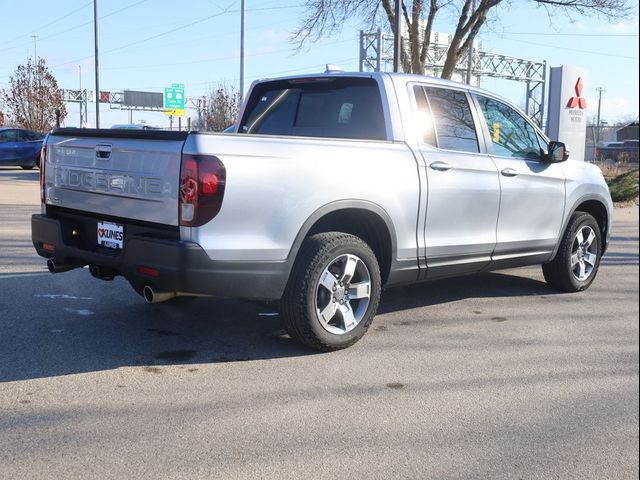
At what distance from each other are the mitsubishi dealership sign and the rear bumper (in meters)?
15.4

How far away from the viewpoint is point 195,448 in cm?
331

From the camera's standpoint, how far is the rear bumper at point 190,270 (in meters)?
4.09

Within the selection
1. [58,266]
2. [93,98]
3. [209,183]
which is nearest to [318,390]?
[209,183]

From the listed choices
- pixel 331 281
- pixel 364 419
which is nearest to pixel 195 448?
pixel 364 419

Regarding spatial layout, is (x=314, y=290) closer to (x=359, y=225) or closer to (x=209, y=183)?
(x=359, y=225)

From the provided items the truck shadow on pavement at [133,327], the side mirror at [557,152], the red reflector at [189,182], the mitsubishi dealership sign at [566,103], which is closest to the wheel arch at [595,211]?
the side mirror at [557,152]

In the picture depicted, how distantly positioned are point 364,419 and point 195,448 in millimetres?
928

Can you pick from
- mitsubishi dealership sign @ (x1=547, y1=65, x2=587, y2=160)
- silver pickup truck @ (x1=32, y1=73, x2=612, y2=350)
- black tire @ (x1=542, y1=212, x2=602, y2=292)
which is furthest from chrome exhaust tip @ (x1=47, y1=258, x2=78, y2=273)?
mitsubishi dealership sign @ (x1=547, y1=65, x2=587, y2=160)

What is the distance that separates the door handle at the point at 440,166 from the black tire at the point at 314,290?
0.87 m

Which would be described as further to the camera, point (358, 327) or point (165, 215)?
point (358, 327)

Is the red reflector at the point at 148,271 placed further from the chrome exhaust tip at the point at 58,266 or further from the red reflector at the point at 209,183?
the chrome exhaust tip at the point at 58,266

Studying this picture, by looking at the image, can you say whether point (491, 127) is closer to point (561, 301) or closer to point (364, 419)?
point (561, 301)

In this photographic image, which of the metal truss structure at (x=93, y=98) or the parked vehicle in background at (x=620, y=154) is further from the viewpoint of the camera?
the metal truss structure at (x=93, y=98)

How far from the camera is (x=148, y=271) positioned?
4211 millimetres
